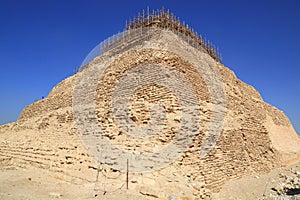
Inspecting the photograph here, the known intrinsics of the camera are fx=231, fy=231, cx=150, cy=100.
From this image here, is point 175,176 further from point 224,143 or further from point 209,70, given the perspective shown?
point 209,70

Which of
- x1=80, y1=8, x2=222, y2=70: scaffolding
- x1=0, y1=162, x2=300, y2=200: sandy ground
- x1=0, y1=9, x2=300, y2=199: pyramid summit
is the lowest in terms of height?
x1=0, y1=162, x2=300, y2=200: sandy ground

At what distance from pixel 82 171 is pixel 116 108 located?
2835mm

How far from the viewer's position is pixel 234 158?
8.04m

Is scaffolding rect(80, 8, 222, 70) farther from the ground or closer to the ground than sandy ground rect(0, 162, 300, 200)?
farther from the ground

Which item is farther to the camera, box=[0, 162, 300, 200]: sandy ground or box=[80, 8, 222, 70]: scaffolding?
box=[80, 8, 222, 70]: scaffolding

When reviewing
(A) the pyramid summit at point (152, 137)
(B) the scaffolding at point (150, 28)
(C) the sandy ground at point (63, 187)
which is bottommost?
(C) the sandy ground at point (63, 187)

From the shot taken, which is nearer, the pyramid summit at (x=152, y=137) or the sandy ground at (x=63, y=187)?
the sandy ground at (x=63, y=187)

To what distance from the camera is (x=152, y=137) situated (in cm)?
702

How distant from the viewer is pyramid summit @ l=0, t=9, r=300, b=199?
590 cm

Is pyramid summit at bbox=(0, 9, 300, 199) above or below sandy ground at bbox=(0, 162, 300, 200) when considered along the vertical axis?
above

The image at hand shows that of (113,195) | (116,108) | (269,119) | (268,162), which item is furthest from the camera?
(269,119)

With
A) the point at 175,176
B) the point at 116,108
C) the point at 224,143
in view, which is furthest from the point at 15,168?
the point at 224,143

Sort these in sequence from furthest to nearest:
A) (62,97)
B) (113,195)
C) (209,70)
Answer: (62,97) → (209,70) → (113,195)

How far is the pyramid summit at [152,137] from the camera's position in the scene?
19.4 ft
